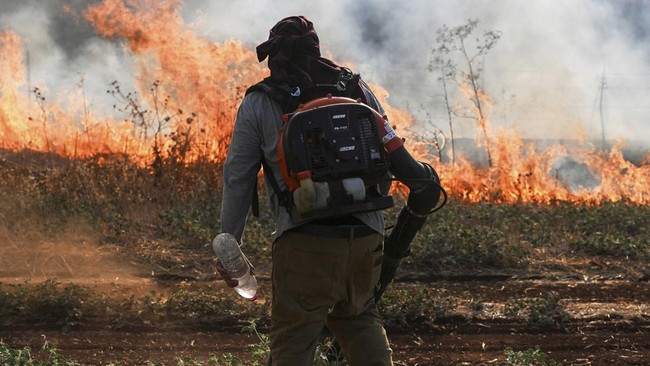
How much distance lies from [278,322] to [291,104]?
0.93 metres

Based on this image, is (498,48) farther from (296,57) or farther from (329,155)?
(329,155)

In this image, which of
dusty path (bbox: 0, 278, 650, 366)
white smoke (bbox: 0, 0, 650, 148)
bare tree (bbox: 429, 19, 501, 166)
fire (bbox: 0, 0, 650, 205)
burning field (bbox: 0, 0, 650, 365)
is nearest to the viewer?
dusty path (bbox: 0, 278, 650, 366)

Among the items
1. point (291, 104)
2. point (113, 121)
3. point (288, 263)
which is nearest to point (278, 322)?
point (288, 263)

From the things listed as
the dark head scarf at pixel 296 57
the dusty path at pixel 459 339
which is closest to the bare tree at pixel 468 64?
the dusty path at pixel 459 339

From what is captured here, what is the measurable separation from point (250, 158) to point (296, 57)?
1.62 ft

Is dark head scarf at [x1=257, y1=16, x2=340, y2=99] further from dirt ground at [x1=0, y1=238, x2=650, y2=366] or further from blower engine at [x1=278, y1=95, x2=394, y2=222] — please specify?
dirt ground at [x1=0, y1=238, x2=650, y2=366]

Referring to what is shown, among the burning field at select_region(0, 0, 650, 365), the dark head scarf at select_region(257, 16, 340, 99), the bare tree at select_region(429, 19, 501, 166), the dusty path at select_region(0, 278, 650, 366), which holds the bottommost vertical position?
the dusty path at select_region(0, 278, 650, 366)

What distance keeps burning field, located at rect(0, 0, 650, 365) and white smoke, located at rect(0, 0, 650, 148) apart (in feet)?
12.2

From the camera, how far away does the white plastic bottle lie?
3.97 meters

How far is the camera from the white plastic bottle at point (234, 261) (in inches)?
156

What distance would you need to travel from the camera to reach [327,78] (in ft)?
13.5

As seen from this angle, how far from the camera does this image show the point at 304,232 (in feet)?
12.9

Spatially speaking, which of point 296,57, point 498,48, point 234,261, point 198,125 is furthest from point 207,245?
point 498,48

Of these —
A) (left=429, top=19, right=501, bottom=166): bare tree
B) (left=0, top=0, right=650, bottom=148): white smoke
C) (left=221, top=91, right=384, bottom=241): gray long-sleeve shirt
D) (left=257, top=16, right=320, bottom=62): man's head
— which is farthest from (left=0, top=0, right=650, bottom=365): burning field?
(left=0, top=0, right=650, bottom=148): white smoke
